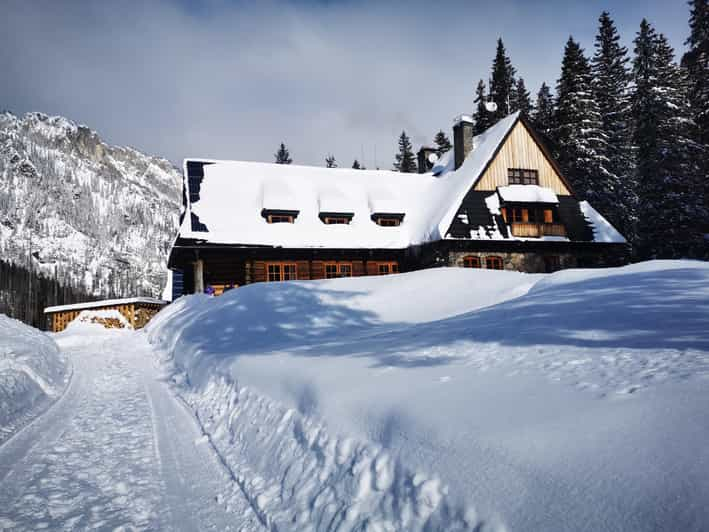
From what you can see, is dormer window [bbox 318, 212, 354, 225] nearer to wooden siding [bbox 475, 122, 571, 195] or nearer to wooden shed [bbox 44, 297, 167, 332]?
wooden siding [bbox 475, 122, 571, 195]

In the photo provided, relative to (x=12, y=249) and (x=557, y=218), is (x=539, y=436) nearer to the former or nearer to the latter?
(x=557, y=218)

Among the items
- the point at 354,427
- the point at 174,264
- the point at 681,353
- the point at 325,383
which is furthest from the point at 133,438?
the point at 174,264

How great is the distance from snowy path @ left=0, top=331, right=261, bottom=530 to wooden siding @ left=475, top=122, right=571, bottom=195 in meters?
19.5

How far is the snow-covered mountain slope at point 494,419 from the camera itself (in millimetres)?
2117

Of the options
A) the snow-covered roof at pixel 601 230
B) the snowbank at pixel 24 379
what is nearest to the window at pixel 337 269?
the snow-covered roof at pixel 601 230

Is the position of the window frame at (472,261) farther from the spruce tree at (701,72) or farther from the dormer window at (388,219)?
the spruce tree at (701,72)

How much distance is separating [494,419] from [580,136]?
102 feet

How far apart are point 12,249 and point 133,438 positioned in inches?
7196

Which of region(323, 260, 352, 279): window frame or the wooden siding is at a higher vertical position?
the wooden siding

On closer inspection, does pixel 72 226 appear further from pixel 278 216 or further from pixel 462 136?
pixel 462 136

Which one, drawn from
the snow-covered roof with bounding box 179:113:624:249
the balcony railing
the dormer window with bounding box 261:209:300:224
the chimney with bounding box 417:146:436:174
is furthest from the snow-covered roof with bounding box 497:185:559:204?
the dormer window with bounding box 261:209:300:224

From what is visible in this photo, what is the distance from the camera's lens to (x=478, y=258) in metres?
20.7

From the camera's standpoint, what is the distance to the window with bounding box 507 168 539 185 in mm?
22125

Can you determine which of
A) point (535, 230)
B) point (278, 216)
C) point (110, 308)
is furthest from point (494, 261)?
point (110, 308)
